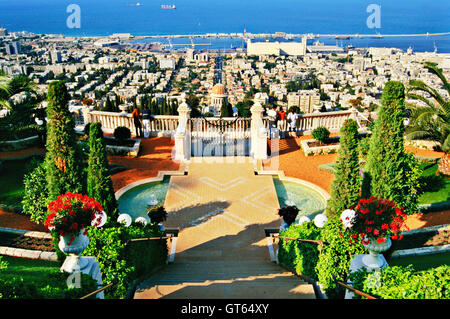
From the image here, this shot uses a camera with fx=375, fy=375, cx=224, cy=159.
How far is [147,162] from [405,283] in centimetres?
1226

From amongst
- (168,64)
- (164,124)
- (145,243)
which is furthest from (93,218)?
(168,64)

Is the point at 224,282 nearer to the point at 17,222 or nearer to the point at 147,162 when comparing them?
the point at 17,222

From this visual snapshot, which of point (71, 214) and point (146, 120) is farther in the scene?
point (146, 120)

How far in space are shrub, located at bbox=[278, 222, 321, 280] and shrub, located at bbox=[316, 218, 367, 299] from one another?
0.55 m

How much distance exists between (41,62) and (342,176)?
13290 cm

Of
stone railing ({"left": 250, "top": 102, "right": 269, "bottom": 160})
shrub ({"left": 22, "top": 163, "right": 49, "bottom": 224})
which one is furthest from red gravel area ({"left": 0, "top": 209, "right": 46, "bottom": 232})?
stone railing ({"left": 250, "top": 102, "right": 269, "bottom": 160})

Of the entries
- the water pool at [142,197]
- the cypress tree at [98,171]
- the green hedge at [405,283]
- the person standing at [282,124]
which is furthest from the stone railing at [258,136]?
the green hedge at [405,283]

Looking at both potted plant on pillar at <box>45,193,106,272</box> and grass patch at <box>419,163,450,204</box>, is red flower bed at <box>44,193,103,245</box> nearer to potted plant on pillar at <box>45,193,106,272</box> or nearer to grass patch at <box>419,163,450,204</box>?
potted plant on pillar at <box>45,193,106,272</box>

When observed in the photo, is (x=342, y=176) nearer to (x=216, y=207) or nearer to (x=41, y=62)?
(x=216, y=207)

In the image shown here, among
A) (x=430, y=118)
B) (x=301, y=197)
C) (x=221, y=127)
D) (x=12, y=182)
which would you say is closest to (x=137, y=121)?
(x=221, y=127)

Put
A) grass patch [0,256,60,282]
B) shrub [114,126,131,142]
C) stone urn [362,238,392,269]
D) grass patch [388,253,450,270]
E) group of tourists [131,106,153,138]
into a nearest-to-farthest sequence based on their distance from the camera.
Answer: stone urn [362,238,392,269]
grass patch [0,256,60,282]
grass patch [388,253,450,270]
shrub [114,126,131,142]
group of tourists [131,106,153,138]

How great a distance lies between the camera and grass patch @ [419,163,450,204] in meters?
11.9

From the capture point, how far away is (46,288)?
4738 millimetres

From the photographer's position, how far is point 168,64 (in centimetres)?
13125
